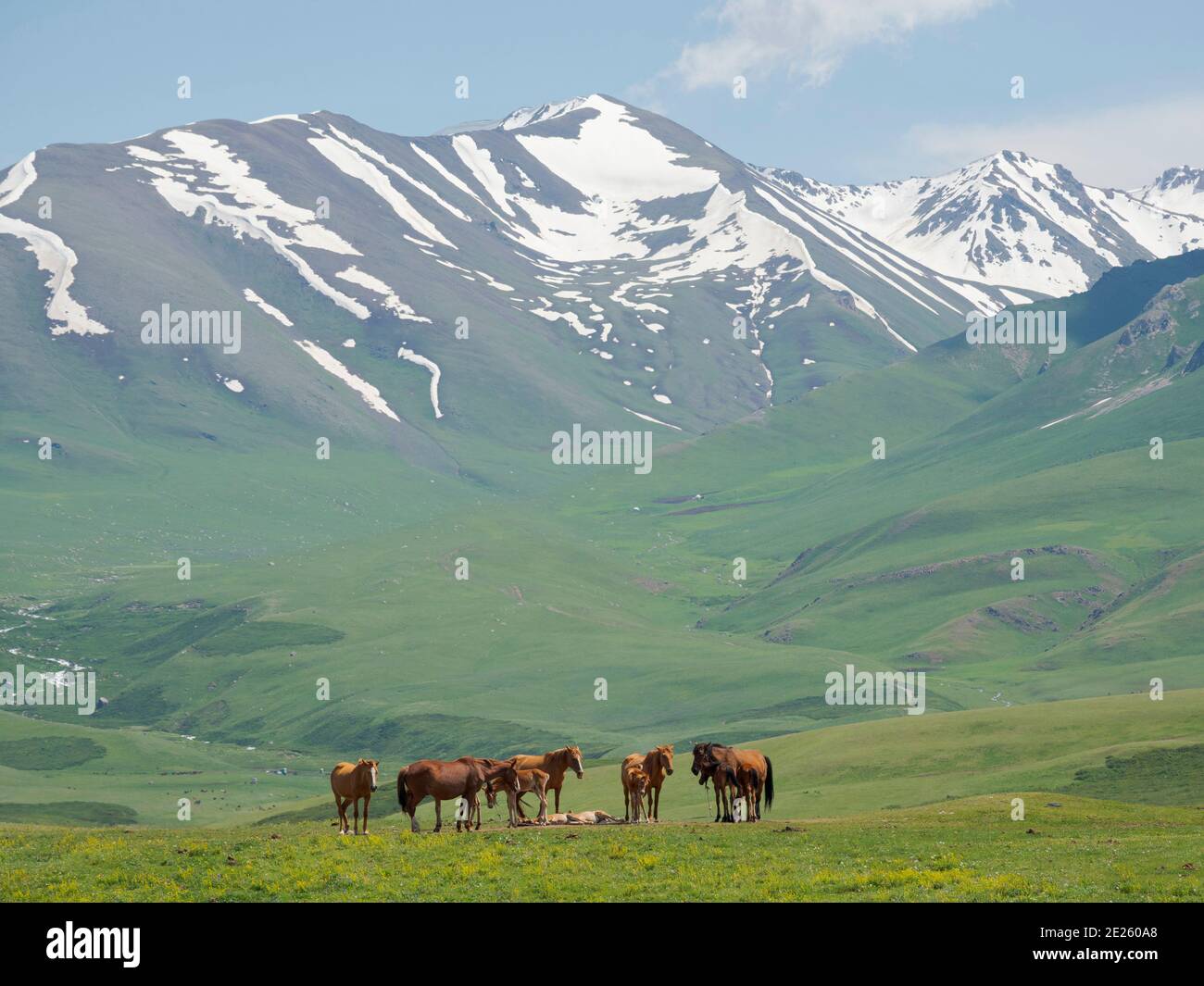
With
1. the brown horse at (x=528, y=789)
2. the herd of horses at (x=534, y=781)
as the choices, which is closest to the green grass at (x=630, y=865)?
the herd of horses at (x=534, y=781)

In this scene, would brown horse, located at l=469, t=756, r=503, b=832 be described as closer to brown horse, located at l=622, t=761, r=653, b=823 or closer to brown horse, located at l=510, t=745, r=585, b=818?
brown horse, located at l=510, t=745, r=585, b=818

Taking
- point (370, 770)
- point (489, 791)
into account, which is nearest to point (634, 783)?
point (489, 791)

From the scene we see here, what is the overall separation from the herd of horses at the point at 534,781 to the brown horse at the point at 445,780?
0.03 meters

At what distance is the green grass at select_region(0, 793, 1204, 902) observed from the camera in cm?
3547

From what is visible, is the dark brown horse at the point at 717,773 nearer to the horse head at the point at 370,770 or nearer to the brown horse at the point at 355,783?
the horse head at the point at 370,770

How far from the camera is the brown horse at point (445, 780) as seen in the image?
46344 mm

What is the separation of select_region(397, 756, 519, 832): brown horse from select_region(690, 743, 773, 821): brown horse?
586 cm

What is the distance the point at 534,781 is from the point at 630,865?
1090 cm

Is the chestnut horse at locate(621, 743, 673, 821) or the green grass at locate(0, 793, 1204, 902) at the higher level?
the chestnut horse at locate(621, 743, 673, 821)

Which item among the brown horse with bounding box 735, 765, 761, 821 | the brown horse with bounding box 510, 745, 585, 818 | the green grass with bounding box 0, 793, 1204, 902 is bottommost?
the green grass with bounding box 0, 793, 1204, 902

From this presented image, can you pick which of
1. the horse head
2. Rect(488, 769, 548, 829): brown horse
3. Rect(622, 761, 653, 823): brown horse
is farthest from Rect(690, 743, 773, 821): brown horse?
the horse head

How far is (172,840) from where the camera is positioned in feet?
161
